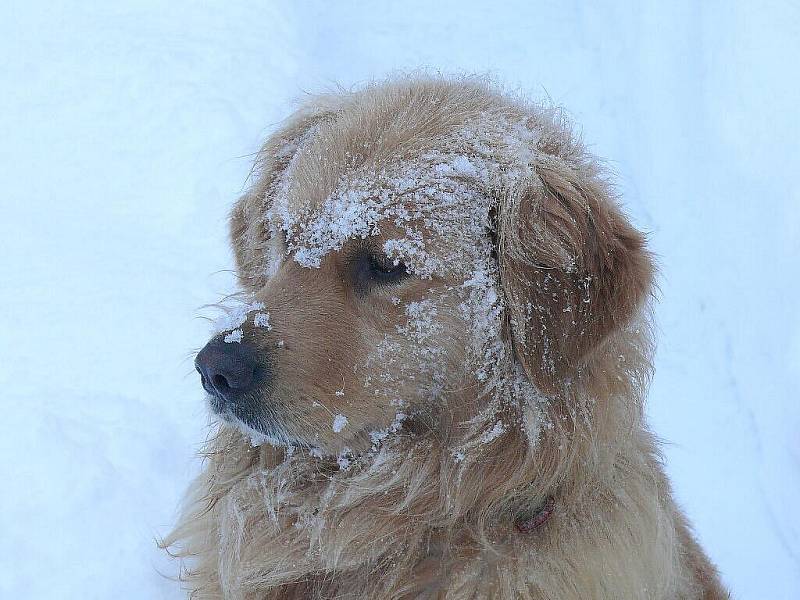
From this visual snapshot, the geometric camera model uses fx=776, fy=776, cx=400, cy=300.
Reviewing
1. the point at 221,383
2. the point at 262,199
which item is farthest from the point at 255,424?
the point at 262,199

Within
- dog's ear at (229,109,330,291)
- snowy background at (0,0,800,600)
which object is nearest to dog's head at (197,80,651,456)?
dog's ear at (229,109,330,291)

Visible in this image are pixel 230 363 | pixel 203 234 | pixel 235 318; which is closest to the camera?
pixel 230 363

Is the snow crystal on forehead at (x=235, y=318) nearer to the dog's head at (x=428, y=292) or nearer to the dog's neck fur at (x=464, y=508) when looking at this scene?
the dog's head at (x=428, y=292)

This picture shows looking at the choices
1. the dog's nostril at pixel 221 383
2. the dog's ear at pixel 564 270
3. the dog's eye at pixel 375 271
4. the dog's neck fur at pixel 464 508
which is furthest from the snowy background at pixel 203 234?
the dog's nostril at pixel 221 383

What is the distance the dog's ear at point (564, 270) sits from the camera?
242 centimetres

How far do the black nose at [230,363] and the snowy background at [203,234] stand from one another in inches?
53.0

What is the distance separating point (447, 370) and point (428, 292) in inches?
10.5

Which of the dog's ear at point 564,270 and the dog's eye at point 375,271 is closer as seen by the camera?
the dog's ear at point 564,270

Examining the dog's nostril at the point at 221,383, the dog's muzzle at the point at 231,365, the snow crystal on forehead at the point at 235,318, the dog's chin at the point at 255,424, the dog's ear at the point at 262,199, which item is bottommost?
the dog's chin at the point at 255,424

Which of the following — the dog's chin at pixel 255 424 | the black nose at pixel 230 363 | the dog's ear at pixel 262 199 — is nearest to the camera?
the black nose at pixel 230 363

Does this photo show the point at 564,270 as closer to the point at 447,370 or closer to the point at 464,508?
the point at 447,370

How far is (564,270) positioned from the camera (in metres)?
2.45

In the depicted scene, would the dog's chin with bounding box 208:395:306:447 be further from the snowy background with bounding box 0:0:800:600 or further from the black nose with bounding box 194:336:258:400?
the snowy background with bounding box 0:0:800:600

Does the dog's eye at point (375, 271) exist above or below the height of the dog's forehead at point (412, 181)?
below
